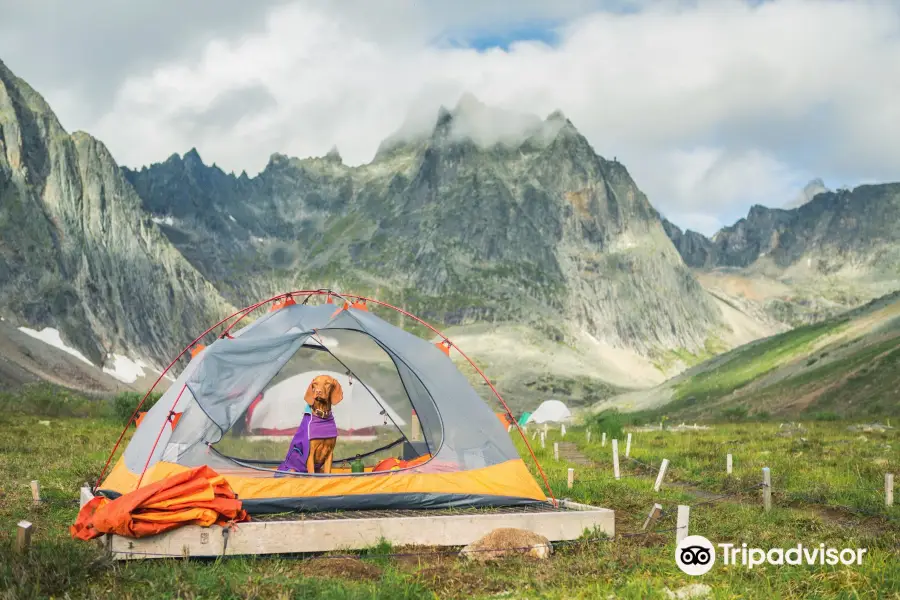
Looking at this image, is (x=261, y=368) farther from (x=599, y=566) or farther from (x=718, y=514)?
(x=718, y=514)

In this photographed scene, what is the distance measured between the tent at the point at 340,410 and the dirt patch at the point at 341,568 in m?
6.14

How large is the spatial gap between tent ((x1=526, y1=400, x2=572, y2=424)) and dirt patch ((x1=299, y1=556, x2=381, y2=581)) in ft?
261

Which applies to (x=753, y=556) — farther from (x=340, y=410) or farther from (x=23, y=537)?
(x=340, y=410)

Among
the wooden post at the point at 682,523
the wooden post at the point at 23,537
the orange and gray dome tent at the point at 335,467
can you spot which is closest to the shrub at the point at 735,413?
the orange and gray dome tent at the point at 335,467

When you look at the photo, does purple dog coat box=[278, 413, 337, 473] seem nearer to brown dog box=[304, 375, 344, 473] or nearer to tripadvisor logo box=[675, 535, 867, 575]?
brown dog box=[304, 375, 344, 473]

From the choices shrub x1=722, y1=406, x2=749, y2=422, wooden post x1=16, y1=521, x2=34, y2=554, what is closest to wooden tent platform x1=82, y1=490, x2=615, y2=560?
wooden post x1=16, y1=521, x2=34, y2=554

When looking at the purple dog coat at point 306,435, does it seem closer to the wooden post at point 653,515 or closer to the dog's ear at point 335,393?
the dog's ear at point 335,393

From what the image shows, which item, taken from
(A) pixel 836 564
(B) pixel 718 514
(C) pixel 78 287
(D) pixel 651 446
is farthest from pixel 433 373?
(C) pixel 78 287

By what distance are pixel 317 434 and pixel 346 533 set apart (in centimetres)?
301

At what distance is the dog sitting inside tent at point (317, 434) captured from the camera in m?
13.2

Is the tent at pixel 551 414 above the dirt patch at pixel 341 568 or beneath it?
above

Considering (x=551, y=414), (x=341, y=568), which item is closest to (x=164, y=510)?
(x=341, y=568)

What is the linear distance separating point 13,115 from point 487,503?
12765 centimetres

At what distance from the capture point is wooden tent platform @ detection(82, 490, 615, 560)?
9531mm
